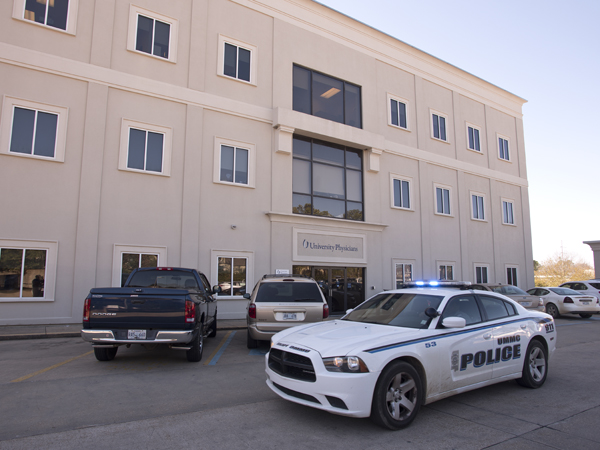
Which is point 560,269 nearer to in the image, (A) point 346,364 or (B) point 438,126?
(B) point 438,126

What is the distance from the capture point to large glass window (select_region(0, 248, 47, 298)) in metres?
12.2

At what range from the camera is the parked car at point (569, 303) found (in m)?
18.0

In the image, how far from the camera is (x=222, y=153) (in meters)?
16.0

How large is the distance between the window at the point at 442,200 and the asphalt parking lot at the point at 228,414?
14.9 metres

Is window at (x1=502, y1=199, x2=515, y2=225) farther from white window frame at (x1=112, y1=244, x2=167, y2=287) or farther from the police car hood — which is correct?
the police car hood

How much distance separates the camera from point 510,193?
1041 inches

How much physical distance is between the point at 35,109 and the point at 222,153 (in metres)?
6.03

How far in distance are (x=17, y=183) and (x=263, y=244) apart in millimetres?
8087

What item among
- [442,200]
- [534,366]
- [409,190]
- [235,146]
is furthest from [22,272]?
[442,200]

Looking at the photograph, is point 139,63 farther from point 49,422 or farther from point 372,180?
point 49,422

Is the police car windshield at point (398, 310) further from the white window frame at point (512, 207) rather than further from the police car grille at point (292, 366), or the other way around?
the white window frame at point (512, 207)

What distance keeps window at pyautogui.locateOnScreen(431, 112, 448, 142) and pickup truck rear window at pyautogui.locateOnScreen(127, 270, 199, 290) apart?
17.1m

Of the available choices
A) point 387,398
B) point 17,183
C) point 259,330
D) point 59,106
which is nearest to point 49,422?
point 387,398

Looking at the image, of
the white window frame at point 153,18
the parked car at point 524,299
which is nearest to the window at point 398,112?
the parked car at point 524,299
